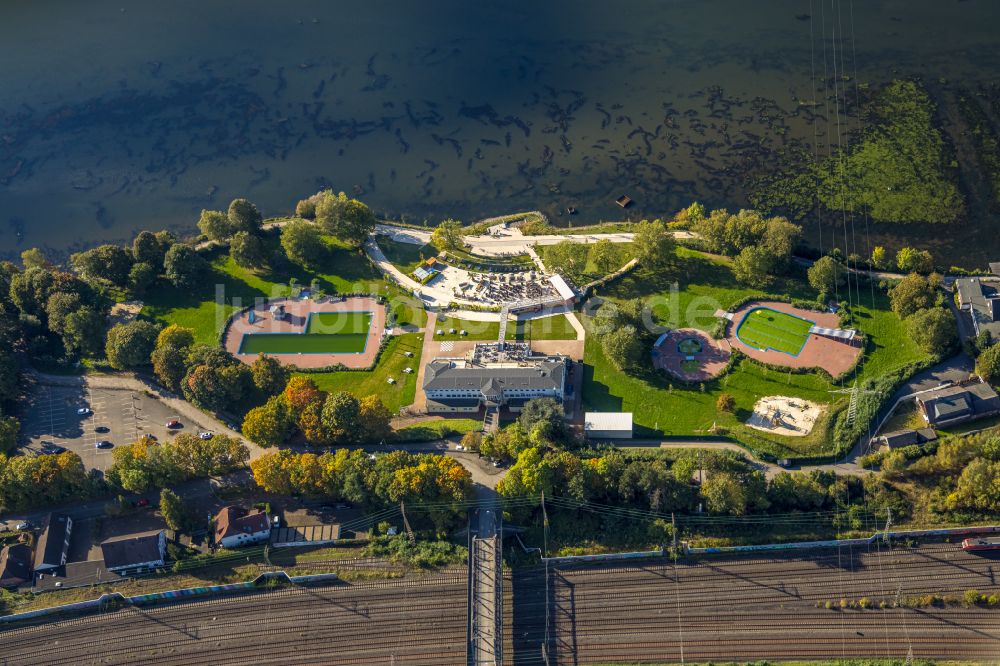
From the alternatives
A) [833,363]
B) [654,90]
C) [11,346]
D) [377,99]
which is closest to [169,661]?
[11,346]

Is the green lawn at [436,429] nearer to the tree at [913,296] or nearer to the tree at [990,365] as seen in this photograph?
the tree at [913,296]

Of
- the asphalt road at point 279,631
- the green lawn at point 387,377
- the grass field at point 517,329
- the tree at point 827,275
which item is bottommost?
the asphalt road at point 279,631

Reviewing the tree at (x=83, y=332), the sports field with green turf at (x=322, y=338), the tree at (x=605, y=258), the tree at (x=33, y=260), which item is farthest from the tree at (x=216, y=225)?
the tree at (x=605, y=258)

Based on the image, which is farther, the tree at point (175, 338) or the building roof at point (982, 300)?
the tree at point (175, 338)

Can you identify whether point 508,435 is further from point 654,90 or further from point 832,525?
point 654,90

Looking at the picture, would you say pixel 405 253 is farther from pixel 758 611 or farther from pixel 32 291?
pixel 758 611

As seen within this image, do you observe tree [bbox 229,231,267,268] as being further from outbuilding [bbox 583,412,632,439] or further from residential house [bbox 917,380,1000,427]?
residential house [bbox 917,380,1000,427]

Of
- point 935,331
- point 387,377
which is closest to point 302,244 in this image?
point 387,377
